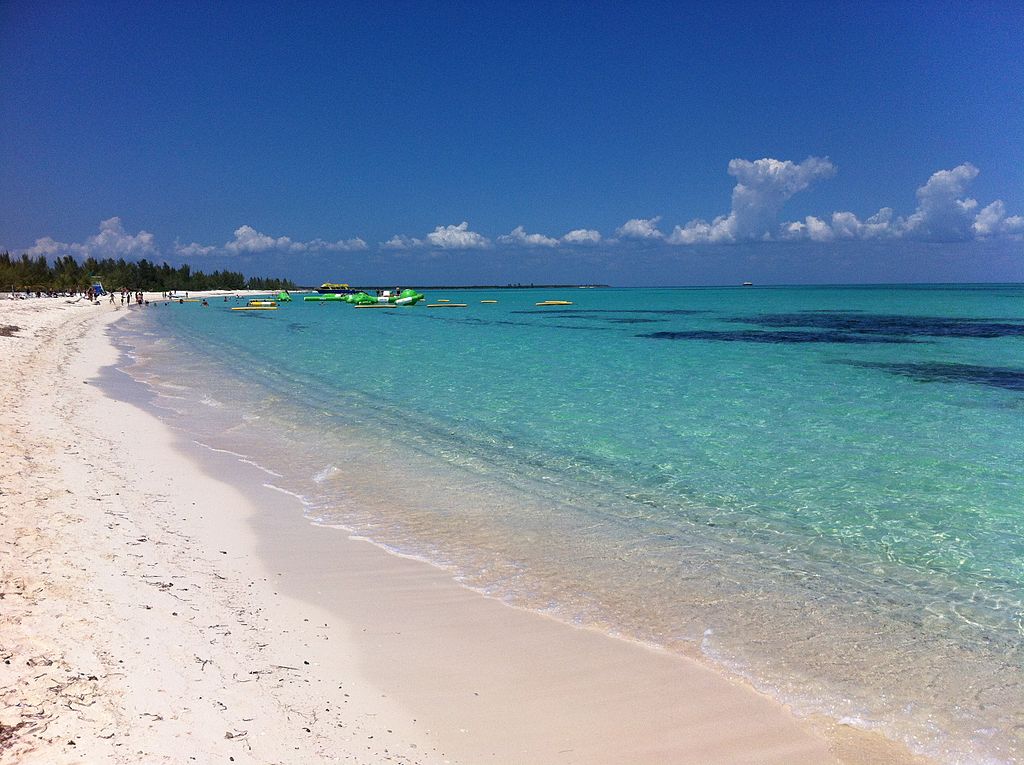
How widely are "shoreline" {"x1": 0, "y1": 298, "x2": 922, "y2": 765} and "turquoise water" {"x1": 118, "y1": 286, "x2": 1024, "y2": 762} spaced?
435 millimetres

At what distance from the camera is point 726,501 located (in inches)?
325

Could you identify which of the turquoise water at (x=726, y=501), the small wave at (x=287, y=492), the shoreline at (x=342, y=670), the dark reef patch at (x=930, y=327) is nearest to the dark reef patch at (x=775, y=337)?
the dark reef patch at (x=930, y=327)

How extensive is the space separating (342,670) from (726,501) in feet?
19.0

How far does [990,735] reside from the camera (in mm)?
3773

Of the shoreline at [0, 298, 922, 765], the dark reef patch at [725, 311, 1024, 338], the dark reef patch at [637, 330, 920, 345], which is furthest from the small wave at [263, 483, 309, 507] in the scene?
the dark reef patch at [725, 311, 1024, 338]

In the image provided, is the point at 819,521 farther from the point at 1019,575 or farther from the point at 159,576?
the point at 159,576

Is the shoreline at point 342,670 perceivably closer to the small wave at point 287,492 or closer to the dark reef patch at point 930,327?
the small wave at point 287,492

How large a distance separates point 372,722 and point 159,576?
9.11ft

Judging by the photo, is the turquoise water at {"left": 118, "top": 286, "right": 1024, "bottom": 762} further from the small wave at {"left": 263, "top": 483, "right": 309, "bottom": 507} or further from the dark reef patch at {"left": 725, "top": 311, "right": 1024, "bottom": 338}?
the dark reef patch at {"left": 725, "top": 311, "right": 1024, "bottom": 338}

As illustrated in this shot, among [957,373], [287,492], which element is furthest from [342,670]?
[957,373]

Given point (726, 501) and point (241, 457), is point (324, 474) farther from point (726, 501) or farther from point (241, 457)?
point (726, 501)

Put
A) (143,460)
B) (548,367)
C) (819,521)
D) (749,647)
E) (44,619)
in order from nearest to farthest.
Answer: (44,619), (749,647), (819,521), (143,460), (548,367)

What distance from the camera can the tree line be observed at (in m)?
80.2

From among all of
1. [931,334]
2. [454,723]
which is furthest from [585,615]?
[931,334]
